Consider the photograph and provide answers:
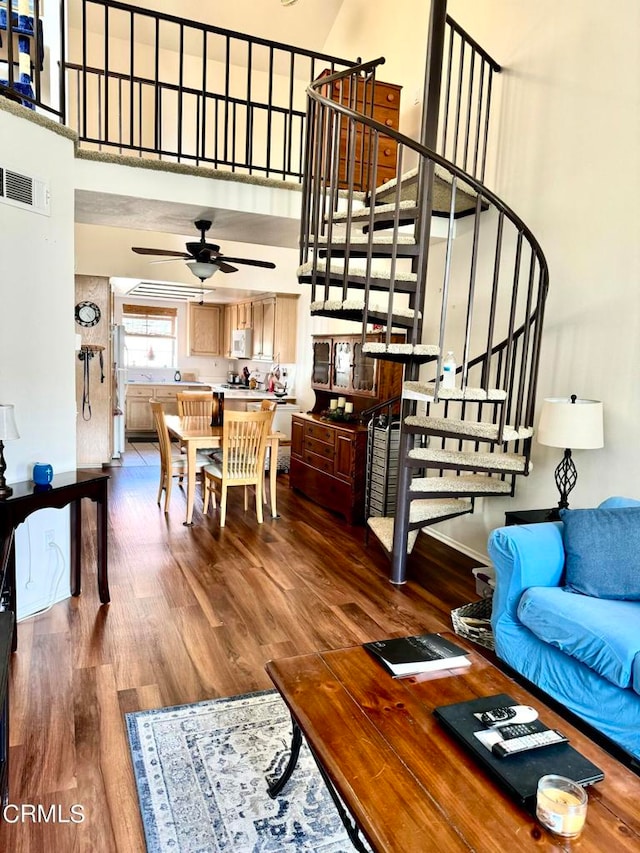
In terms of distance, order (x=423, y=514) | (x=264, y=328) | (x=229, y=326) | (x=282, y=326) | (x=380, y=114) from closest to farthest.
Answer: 1. (x=423, y=514)
2. (x=380, y=114)
3. (x=282, y=326)
4. (x=264, y=328)
5. (x=229, y=326)

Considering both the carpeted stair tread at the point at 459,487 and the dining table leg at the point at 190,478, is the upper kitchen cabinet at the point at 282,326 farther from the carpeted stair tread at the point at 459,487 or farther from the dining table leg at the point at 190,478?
the carpeted stair tread at the point at 459,487

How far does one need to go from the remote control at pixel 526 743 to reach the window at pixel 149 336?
966cm

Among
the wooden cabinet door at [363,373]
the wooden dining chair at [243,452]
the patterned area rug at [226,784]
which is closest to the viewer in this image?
the patterned area rug at [226,784]

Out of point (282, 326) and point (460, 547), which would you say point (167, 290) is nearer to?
point (282, 326)

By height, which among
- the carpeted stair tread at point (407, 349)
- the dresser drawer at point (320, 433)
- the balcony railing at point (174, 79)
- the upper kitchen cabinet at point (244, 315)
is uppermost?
the balcony railing at point (174, 79)

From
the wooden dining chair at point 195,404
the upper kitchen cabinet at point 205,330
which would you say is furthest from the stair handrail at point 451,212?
the upper kitchen cabinet at point 205,330

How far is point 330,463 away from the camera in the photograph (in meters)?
5.38

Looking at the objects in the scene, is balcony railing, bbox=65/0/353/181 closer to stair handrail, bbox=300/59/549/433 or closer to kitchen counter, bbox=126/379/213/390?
stair handrail, bbox=300/59/549/433

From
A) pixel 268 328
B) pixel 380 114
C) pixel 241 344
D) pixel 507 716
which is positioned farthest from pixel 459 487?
pixel 241 344

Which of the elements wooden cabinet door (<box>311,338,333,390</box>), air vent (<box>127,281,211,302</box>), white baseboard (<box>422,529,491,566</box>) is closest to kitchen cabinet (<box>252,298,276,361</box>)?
air vent (<box>127,281,211,302</box>)

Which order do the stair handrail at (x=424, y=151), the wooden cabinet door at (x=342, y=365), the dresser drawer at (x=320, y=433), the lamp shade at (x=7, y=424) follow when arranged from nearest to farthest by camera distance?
the lamp shade at (x=7, y=424) → the stair handrail at (x=424, y=151) → the dresser drawer at (x=320, y=433) → the wooden cabinet door at (x=342, y=365)

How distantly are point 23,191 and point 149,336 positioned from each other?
7.45 meters

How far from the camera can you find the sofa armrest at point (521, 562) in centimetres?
249

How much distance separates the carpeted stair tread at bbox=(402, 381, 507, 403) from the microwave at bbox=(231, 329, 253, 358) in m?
5.38
